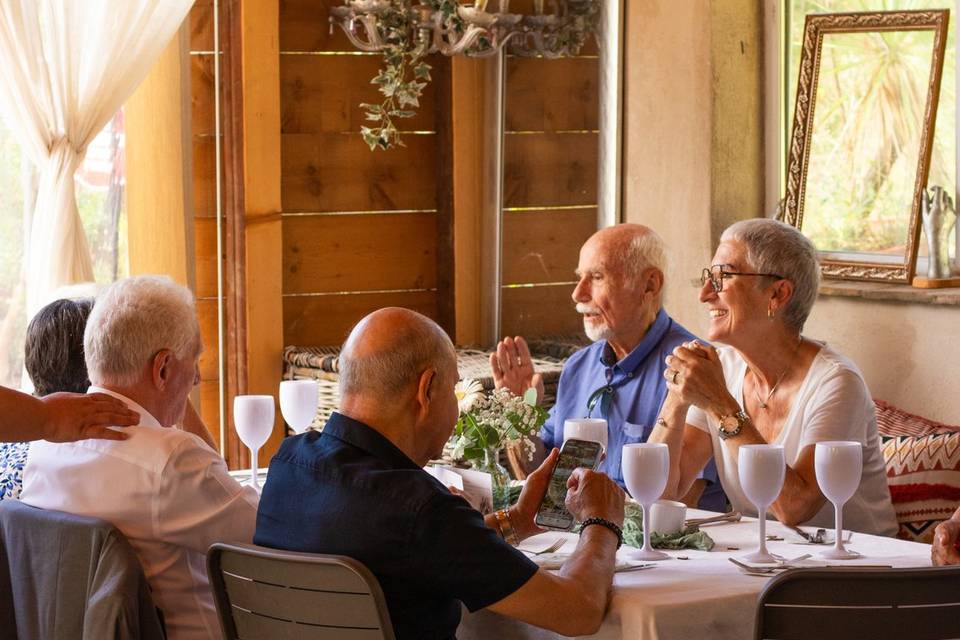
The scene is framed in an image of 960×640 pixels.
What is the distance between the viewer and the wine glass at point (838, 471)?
2.22 metres

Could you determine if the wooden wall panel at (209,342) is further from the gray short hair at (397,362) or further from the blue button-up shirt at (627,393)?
the gray short hair at (397,362)

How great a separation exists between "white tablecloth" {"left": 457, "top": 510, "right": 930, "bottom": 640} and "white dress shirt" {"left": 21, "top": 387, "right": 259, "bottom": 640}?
1.41 ft

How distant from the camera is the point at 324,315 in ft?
15.0

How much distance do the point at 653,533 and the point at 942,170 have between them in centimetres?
164

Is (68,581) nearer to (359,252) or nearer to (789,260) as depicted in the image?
(789,260)

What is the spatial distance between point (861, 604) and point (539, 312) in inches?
115

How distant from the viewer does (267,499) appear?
6.46ft

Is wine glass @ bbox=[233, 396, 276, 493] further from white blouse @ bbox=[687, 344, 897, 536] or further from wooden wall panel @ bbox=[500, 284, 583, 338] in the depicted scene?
wooden wall panel @ bbox=[500, 284, 583, 338]

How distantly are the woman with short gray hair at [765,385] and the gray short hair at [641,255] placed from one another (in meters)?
0.38

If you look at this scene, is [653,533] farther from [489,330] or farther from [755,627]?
[489,330]

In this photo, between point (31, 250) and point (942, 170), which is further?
point (31, 250)

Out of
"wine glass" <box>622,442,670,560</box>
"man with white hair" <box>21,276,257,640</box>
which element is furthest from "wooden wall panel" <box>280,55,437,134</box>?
"wine glass" <box>622,442,670,560</box>

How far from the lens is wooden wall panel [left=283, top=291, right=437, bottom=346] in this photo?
14.8 ft

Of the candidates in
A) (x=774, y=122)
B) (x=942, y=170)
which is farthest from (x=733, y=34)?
(x=942, y=170)
